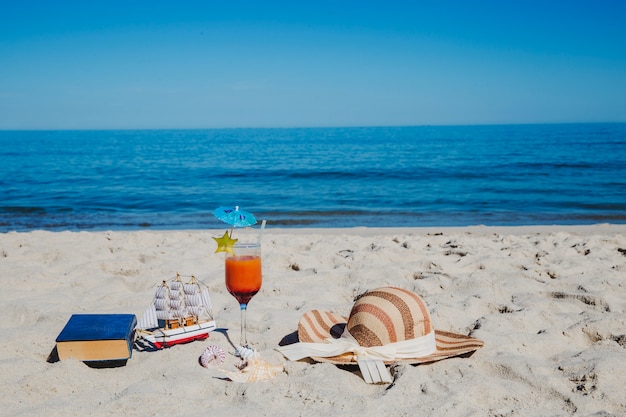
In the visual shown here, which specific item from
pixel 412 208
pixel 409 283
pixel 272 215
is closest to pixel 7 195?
pixel 272 215

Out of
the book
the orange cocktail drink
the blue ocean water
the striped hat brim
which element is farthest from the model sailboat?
the blue ocean water

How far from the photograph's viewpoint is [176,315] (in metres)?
3.22

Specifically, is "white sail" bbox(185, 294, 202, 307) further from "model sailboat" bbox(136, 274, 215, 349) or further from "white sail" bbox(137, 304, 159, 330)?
"white sail" bbox(137, 304, 159, 330)

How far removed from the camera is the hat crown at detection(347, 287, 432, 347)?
3.03m

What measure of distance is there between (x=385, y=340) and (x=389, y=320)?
0.39ft

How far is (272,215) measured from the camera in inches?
496

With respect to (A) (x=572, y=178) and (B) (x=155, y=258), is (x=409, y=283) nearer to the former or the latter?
(B) (x=155, y=258)

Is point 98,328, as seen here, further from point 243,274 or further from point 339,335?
point 339,335

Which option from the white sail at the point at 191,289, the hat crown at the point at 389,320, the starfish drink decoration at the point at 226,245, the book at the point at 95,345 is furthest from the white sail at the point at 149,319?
the hat crown at the point at 389,320

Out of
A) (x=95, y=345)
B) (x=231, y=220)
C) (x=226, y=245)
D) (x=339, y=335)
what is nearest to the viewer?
(x=231, y=220)

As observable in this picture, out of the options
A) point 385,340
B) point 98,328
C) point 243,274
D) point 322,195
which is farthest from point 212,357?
point 322,195

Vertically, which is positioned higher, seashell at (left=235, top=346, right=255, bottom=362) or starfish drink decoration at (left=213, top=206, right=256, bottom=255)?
starfish drink decoration at (left=213, top=206, right=256, bottom=255)

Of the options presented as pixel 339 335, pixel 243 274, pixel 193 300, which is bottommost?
pixel 339 335

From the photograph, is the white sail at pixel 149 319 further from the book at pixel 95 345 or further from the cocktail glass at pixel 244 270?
the cocktail glass at pixel 244 270
